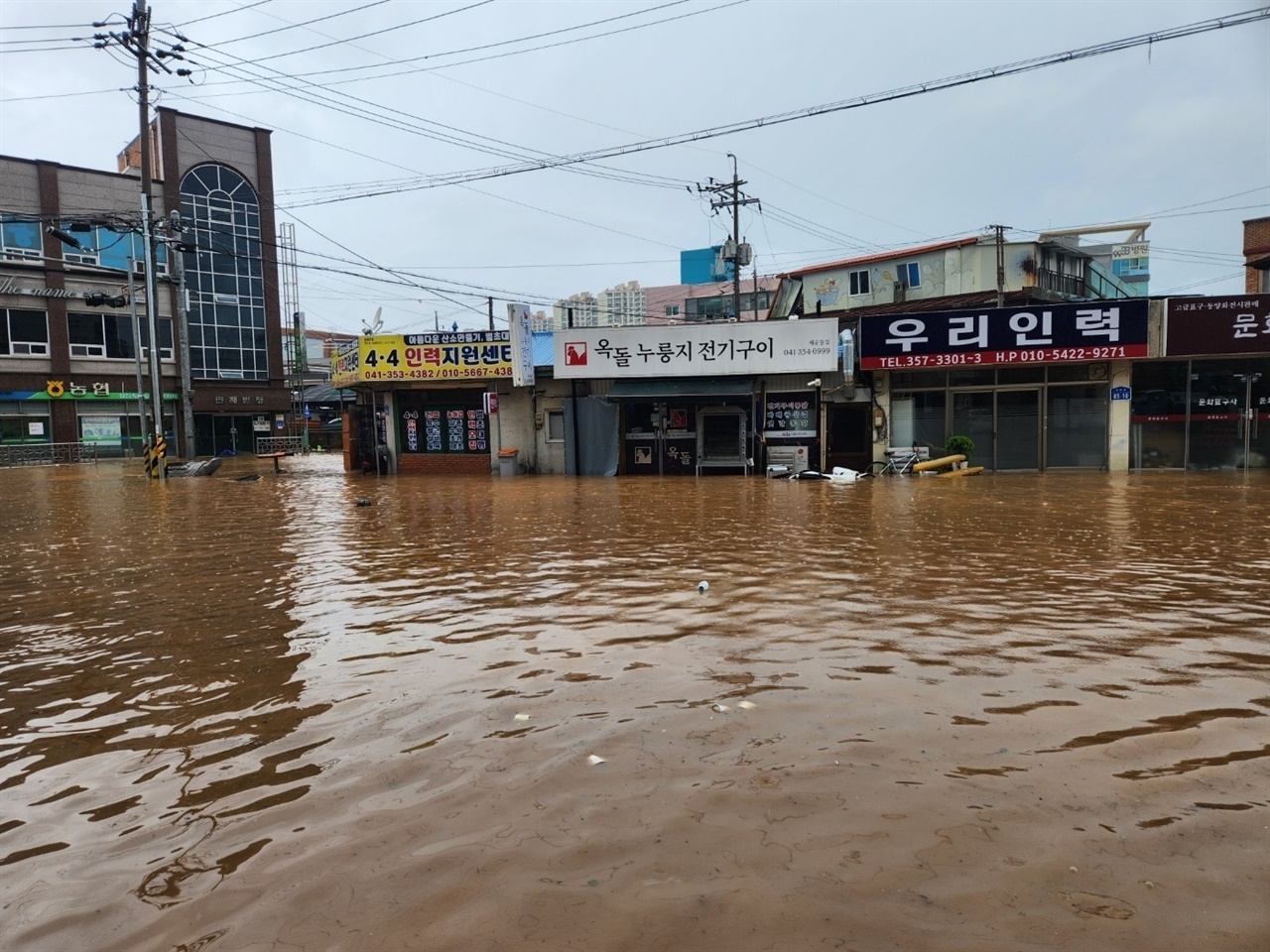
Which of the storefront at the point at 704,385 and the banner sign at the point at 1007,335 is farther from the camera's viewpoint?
the storefront at the point at 704,385

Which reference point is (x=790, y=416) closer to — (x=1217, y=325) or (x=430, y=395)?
(x=1217, y=325)

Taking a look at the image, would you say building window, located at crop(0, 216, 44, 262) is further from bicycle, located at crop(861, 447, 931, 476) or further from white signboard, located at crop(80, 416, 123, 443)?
bicycle, located at crop(861, 447, 931, 476)

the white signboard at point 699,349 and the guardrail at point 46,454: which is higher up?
the white signboard at point 699,349

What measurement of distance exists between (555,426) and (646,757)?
69.9 feet

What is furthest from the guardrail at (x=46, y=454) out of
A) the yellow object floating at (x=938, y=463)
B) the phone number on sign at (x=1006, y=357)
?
the yellow object floating at (x=938, y=463)

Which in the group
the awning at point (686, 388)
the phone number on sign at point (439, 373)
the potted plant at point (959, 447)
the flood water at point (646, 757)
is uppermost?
the phone number on sign at point (439, 373)

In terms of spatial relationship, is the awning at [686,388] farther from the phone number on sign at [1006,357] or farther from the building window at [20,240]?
the building window at [20,240]

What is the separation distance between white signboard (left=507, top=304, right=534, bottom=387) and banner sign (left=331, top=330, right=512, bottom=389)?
79 centimetres

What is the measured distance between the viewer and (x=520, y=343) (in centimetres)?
2309

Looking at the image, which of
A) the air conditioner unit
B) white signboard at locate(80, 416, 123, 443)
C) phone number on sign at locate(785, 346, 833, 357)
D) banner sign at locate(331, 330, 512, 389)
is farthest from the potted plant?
white signboard at locate(80, 416, 123, 443)

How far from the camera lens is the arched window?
146 ft

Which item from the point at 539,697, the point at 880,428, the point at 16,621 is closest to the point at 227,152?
the point at 880,428

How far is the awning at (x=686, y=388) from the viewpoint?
22312mm

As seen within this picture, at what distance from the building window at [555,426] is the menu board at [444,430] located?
7.23 feet
